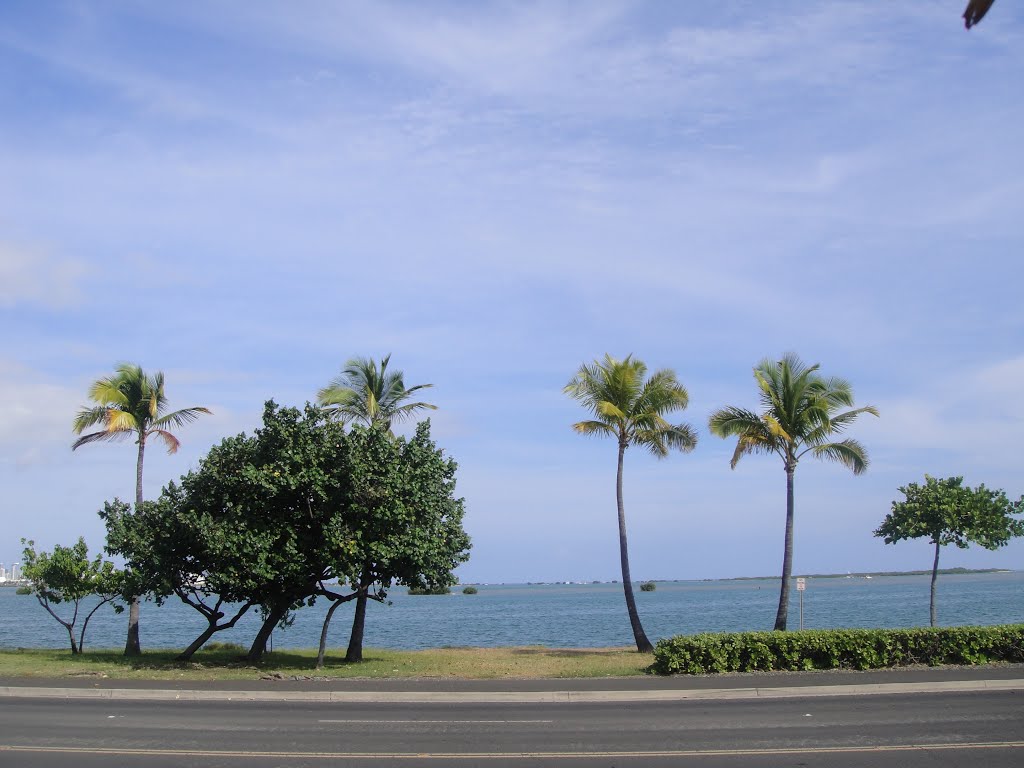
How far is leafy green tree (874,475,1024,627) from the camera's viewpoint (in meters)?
31.8

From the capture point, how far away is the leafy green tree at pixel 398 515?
24.6 metres

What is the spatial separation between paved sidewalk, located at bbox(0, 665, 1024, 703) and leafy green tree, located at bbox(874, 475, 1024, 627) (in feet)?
33.6

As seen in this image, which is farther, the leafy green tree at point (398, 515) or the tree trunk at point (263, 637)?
the tree trunk at point (263, 637)

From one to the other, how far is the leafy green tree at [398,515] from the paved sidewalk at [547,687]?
11.9ft

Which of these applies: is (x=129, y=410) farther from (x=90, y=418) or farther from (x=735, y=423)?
(x=735, y=423)

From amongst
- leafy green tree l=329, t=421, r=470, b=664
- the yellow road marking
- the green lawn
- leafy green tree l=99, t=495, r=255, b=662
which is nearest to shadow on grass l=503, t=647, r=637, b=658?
the green lawn

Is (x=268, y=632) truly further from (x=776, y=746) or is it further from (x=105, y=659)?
(x=776, y=746)

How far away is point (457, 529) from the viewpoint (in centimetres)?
2823

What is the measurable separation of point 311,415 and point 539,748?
50.3 feet

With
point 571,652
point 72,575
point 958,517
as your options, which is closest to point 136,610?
point 72,575

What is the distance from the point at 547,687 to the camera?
20.7 meters

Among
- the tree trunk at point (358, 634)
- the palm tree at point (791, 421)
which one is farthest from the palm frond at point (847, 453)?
the tree trunk at point (358, 634)

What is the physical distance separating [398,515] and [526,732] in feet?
35.6

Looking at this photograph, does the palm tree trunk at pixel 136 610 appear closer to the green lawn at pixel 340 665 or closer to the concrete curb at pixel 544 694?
the green lawn at pixel 340 665
